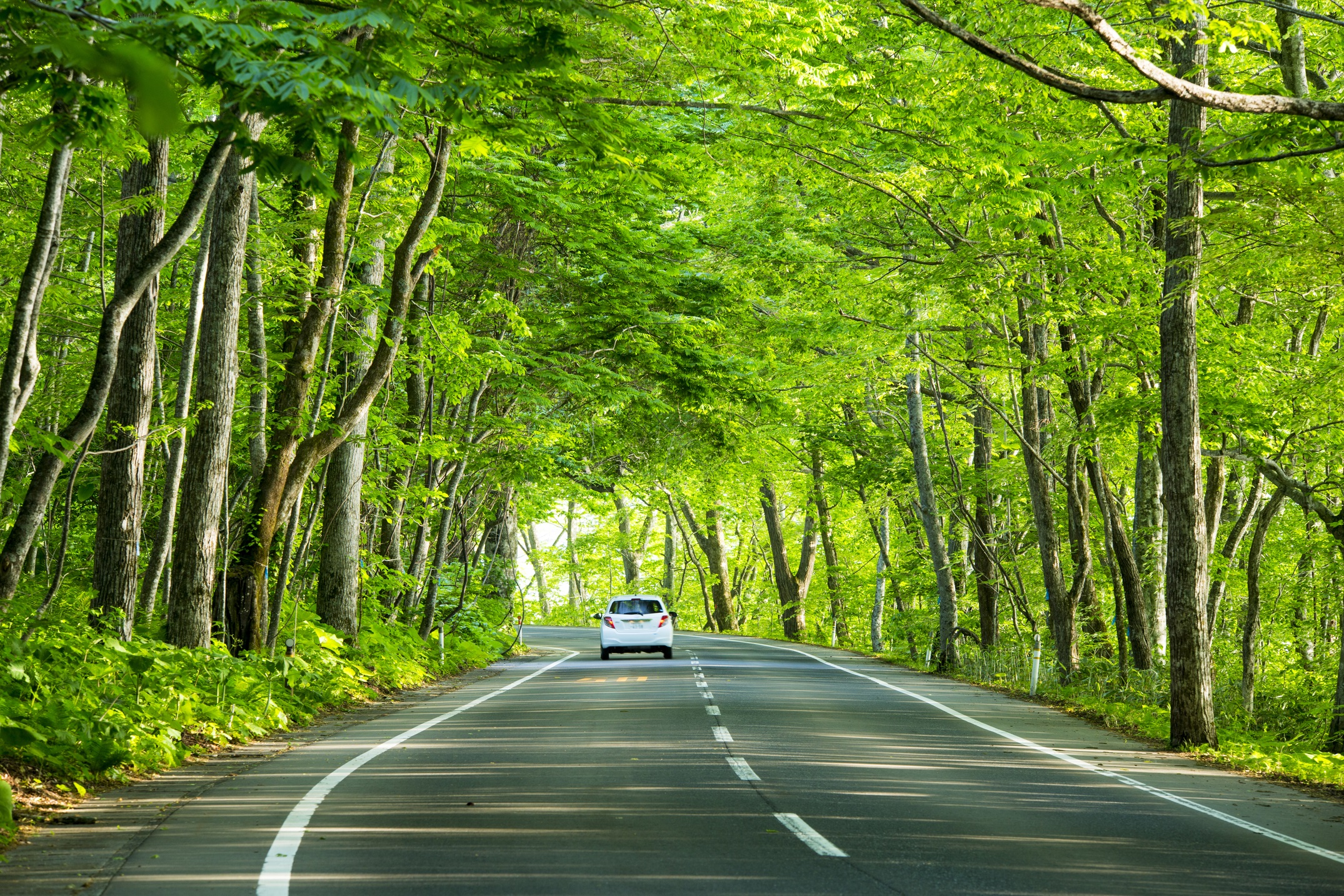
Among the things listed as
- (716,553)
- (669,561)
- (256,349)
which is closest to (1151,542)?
(256,349)

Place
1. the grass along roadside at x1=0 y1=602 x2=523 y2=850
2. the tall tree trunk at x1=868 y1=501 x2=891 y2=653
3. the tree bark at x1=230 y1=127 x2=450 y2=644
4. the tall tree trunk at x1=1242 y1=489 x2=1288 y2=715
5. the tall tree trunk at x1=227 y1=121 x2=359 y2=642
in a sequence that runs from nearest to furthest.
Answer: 1. the grass along roadside at x1=0 y1=602 x2=523 y2=850
2. the tall tree trunk at x1=227 y1=121 x2=359 y2=642
3. the tree bark at x1=230 y1=127 x2=450 y2=644
4. the tall tree trunk at x1=1242 y1=489 x2=1288 y2=715
5. the tall tree trunk at x1=868 y1=501 x2=891 y2=653

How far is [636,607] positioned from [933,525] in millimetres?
7989

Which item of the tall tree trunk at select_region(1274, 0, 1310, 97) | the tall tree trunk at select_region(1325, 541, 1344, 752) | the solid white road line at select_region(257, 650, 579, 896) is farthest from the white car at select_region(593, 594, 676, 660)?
the tall tree trunk at select_region(1274, 0, 1310, 97)

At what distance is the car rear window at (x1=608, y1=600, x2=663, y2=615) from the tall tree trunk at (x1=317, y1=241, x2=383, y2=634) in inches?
433

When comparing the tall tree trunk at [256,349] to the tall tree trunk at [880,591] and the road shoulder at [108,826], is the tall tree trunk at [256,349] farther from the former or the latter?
the tall tree trunk at [880,591]

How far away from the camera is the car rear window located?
31.5 meters

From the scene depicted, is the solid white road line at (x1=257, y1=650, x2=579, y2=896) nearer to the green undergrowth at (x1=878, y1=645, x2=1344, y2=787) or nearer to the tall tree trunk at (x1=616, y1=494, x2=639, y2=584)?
the green undergrowth at (x1=878, y1=645, x2=1344, y2=787)

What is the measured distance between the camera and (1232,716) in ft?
60.1

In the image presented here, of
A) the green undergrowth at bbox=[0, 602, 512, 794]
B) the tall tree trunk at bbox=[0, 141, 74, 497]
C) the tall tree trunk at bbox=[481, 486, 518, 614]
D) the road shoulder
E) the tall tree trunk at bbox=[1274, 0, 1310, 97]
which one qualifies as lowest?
the road shoulder

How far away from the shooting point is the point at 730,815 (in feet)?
28.4

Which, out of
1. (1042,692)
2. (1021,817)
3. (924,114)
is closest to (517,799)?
(1021,817)

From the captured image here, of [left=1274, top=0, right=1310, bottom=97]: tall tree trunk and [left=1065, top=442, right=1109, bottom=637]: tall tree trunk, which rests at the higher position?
[left=1274, top=0, right=1310, bottom=97]: tall tree trunk

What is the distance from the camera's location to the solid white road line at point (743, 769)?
34.8 feet

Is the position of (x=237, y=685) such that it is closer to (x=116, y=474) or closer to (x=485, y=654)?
(x=116, y=474)
